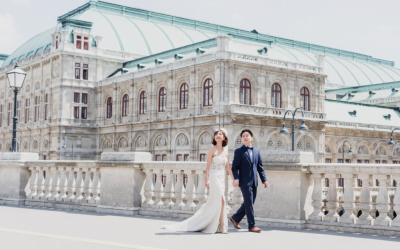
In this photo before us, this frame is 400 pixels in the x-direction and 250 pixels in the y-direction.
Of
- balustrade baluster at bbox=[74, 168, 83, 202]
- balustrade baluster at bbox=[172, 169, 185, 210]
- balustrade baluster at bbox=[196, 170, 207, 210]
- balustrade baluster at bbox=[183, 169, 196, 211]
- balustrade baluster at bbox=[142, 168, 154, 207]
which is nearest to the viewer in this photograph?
balustrade baluster at bbox=[196, 170, 207, 210]

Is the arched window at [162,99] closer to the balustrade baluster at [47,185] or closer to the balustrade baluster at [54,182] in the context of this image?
the balustrade baluster at [47,185]

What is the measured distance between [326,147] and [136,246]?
51.6 m

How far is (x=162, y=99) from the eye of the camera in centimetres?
5184

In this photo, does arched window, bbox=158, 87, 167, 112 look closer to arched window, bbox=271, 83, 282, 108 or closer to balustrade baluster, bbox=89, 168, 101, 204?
arched window, bbox=271, 83, 282, 108

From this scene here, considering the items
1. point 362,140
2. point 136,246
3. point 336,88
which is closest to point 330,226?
point 136,246

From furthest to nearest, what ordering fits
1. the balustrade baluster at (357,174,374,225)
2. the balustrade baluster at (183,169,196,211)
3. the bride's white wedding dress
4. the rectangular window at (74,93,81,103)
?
the rectangular window at (74,93,81,103) < the balustrade baluster at (183,169,196,211) < the balustrade baluster at (357,174,374,225) < the bride's white wedding dress

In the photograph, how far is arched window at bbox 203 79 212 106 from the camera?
1826 inches

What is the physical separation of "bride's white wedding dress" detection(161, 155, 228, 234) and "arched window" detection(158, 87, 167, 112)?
42.0 meters

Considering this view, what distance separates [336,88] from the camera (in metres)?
75.6

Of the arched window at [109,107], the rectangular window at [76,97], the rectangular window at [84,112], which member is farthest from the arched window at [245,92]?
the rectangular window at [76,97]

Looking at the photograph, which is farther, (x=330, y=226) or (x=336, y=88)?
(x=336, y=88)

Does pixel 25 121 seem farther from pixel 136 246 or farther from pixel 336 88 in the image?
pixel 136 246

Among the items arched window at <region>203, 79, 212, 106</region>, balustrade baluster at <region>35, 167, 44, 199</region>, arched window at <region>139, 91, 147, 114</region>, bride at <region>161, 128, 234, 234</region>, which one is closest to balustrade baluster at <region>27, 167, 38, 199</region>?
balustrade baluster at <region>35, 167, 44, 199</region>

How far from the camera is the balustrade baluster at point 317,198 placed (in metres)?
10.1
